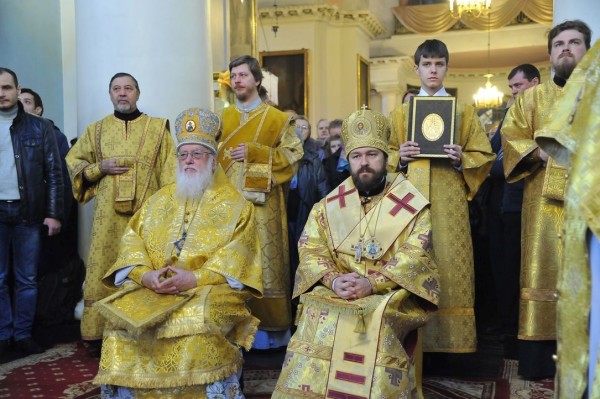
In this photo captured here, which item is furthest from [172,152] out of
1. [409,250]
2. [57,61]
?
[57,61]

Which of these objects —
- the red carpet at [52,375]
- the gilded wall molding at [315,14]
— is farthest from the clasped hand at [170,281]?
the gilded wall molding at [315,14]

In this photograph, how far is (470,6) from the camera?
16.3 m

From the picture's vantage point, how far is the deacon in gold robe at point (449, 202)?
5039 millimetres

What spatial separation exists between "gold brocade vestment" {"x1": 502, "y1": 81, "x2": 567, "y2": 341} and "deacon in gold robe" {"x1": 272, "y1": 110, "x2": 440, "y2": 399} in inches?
33.0

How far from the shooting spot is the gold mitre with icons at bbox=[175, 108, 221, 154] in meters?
4.66

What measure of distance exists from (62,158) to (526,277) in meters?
3.78

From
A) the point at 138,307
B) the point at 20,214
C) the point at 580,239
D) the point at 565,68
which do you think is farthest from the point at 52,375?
the point at 580,239

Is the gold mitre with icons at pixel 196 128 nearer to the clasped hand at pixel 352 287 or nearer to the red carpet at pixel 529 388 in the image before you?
the clasped hand at pixel 352 287

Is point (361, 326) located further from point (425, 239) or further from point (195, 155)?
point (195, 155)

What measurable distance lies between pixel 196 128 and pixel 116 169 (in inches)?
46.5

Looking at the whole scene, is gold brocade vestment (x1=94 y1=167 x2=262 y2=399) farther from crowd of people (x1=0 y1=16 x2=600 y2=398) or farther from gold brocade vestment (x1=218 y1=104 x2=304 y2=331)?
gold brocade vestment (x1=218 y1=104 x2=304 y2=331)

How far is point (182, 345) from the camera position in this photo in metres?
4.10

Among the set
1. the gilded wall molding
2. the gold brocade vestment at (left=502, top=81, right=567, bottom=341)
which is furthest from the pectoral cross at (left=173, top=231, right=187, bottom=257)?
the gilded wall molding

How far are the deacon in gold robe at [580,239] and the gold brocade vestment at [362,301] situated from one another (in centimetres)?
150
